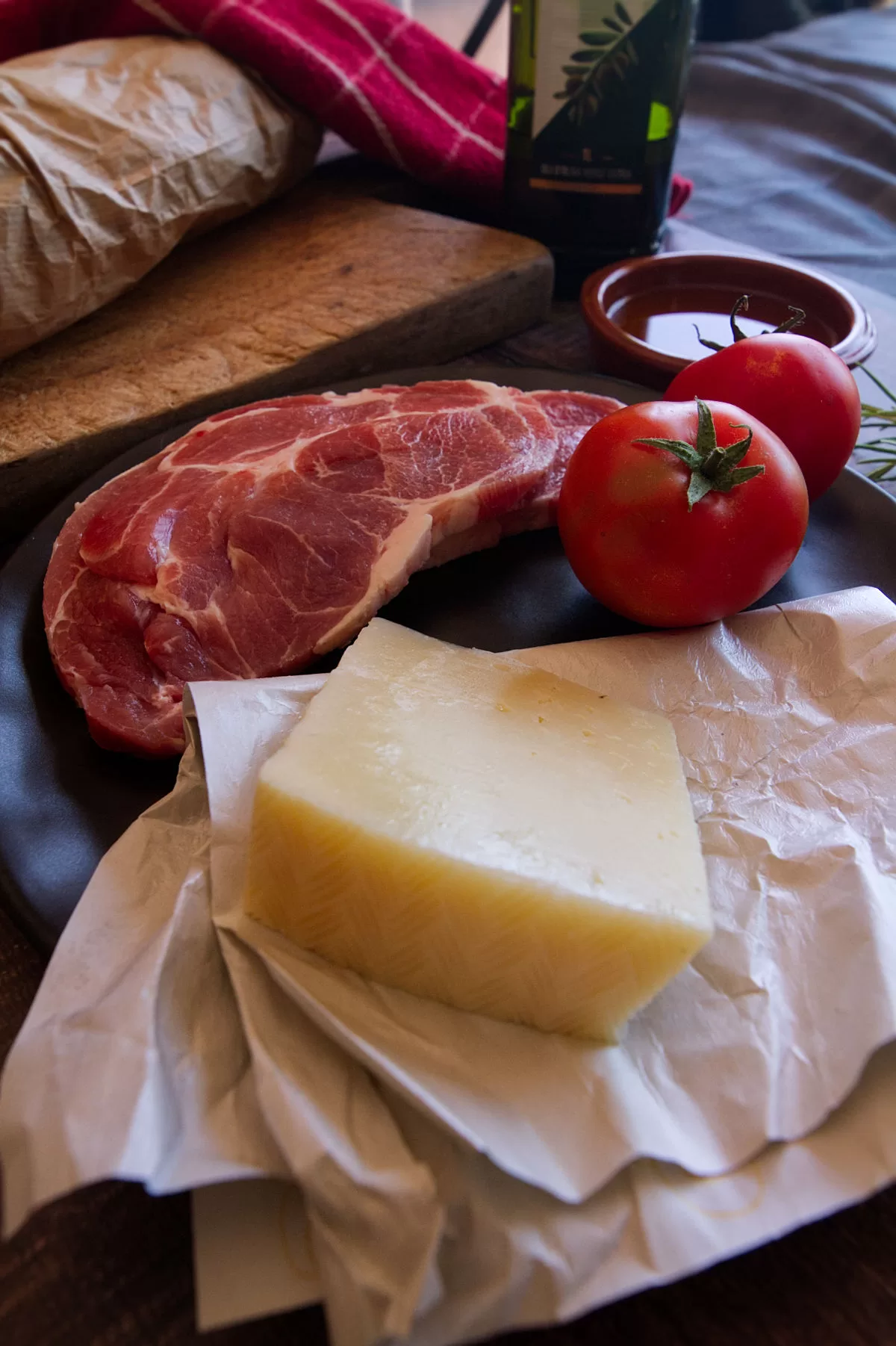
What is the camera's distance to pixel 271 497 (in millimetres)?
1342

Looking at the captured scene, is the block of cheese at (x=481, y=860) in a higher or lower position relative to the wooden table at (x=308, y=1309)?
higher

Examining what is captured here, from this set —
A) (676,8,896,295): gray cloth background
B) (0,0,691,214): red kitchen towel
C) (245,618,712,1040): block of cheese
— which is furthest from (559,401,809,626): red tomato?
(676,8,896,295): gray cloth background

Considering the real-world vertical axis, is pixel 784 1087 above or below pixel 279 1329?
above

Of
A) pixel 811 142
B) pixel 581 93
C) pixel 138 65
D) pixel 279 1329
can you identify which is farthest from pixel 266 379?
pixel 811 142

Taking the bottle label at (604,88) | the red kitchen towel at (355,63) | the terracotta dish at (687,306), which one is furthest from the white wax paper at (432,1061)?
A: the red kitchen towel at (355,63)

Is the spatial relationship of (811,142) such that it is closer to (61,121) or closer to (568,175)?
(568,175)

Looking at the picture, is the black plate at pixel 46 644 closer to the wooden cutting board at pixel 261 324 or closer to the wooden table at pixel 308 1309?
the wooden cutting board at pixel 261 324

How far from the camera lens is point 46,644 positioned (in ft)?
4.13

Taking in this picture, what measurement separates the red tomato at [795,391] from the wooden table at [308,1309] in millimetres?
944

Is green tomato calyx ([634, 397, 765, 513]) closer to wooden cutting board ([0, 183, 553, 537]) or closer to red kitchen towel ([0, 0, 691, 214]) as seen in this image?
wooden cutting board ([0, 183, 553, 537])

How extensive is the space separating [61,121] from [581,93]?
940 millimetres

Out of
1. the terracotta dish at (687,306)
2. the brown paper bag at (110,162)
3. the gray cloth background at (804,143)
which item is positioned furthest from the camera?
the gray cloth background at (804,143)

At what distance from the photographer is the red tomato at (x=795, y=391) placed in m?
1.33

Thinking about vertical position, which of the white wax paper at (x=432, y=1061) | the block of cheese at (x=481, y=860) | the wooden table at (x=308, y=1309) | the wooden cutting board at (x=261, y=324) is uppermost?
the wooden cutting board at (x=261, y=324)
